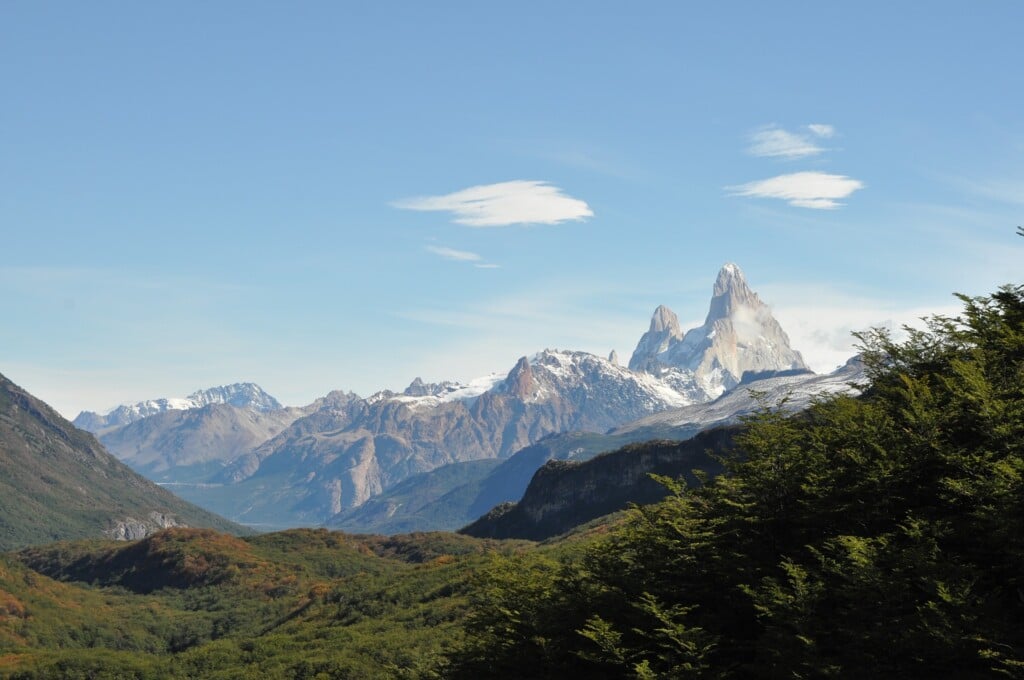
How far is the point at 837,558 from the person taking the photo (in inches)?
1704

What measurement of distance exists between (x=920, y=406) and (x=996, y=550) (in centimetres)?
873

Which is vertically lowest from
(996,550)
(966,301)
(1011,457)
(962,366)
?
(996,550)

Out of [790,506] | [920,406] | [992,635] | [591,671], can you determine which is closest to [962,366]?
[920,406]

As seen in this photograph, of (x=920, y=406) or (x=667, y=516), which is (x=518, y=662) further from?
(x=920, y=406)

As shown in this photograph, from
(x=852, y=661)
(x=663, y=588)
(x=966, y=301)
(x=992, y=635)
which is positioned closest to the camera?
(x=992, y=635)

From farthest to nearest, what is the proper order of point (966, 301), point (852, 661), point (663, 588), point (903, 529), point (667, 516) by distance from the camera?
point (966, 301) → point (667, 516) → point (663, 588) → point (903, 529) → point (852, 661)

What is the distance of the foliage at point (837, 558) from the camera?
123ft

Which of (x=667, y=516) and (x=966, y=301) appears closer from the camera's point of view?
(x=667, y=516)

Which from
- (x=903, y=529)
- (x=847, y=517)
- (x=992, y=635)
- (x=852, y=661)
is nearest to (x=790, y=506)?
(x=847, y=517)

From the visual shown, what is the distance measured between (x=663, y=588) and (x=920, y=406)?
52.2 feet

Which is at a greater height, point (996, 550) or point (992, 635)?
point (996, 550)

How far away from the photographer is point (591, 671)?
49281mm

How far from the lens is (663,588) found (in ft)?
159

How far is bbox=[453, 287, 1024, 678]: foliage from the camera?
37344 mm
